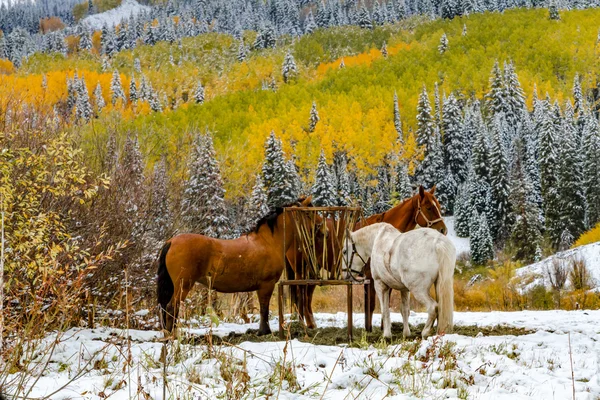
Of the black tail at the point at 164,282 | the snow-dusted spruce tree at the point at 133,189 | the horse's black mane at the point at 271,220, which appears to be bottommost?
the black tail at the point at 164,282

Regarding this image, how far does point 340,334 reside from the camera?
821cm

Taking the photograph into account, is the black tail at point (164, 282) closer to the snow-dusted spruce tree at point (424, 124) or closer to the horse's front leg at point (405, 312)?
the horse's front leg at point (405, 312)

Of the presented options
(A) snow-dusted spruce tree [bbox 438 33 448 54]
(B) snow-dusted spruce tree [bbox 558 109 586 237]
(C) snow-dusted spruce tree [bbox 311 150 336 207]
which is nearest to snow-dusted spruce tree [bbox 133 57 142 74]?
(A) snow-dusted spruce tree [bbox 438 33 448 54]

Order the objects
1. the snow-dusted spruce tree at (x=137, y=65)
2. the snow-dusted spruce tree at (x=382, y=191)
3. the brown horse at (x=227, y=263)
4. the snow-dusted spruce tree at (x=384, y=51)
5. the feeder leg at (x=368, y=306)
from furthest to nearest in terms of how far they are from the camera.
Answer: the snow-dusted spruce tree at (x=137, y=65), the snow-dusted spruce tree at (x=384, y=51), the snow-dusted spruce tree at (x=382, y=191), the feeder leg at (x=368, y=306), the brown horse at (x=227, y=263)

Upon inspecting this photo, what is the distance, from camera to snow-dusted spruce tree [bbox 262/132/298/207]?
4323cm

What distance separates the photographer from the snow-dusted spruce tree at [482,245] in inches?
2009

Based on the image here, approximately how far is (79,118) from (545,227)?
49.1 meters

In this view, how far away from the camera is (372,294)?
30.2ft

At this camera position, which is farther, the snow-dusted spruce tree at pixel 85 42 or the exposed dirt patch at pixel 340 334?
the snow-dusted spruce tree at pixel 85 42

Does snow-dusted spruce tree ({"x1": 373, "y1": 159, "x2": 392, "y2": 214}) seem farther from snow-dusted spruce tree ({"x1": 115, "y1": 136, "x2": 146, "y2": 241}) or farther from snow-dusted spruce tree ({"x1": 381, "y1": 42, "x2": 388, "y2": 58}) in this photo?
snow-dusted spruce tree ({"x1": 381, "y1": 42, "x2": 388, "y2": 58})

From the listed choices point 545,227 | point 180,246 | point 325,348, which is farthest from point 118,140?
point 545,227

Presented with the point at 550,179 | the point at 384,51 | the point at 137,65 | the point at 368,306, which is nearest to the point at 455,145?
the point at 550,179

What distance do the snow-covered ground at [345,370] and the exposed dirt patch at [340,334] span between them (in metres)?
0.48

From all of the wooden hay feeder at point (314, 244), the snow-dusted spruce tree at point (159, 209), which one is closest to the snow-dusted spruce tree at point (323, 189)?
the snow-dusted spruce tree at point (159, 209)
